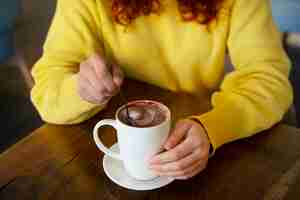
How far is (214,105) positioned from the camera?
2.62 ft

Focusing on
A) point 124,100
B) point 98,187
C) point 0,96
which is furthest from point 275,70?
point 0,96

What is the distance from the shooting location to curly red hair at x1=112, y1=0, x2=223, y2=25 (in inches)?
35.4

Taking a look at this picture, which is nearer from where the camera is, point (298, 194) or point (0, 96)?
point (298, 194)

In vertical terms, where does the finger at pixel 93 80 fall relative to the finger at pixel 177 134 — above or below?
above

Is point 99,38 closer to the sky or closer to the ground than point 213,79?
closer to the sky

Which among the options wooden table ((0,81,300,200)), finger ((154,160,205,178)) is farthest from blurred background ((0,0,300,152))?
finger ((154,160,205,178))

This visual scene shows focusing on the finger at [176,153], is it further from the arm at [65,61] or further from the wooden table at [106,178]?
the arm at [65,61]

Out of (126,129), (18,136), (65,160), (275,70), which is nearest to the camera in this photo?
(126,129)

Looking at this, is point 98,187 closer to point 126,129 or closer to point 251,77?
point 126,129

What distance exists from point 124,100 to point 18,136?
3.73 ft

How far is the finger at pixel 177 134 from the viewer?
63 cm

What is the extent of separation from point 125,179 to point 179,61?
0.39 m

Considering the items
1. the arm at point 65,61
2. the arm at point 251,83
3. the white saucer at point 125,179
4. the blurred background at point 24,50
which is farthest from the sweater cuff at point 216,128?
the blurred background at point 24,50

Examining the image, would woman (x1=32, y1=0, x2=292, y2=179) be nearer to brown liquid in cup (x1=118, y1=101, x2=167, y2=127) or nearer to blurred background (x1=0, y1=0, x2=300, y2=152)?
brown liquid in cup (x1=118, y1=101, x2=167, y2=127)
